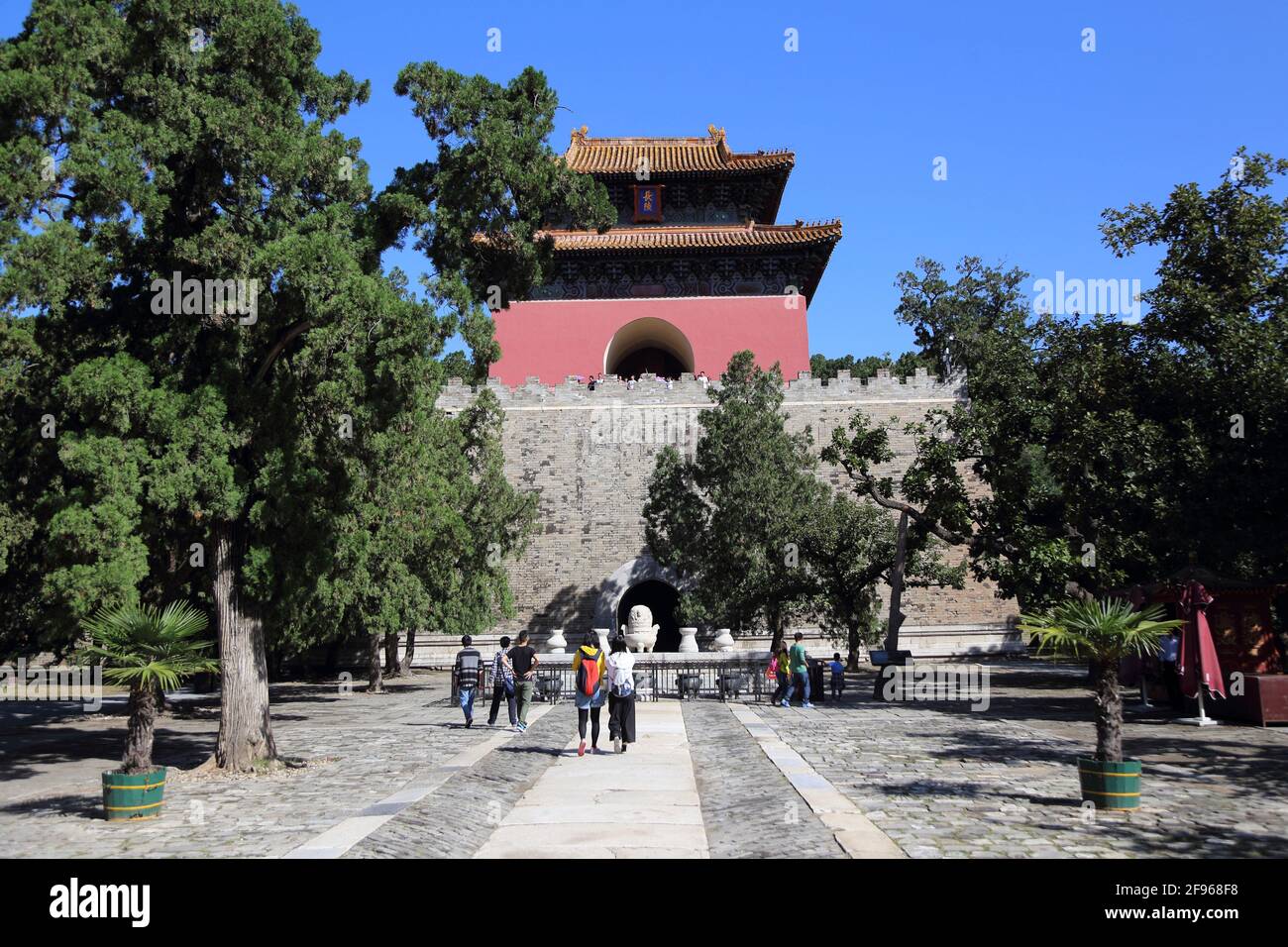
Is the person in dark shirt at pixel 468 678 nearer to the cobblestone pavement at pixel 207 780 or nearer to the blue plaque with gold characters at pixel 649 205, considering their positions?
the cobblestone pavement at pixel 207 780

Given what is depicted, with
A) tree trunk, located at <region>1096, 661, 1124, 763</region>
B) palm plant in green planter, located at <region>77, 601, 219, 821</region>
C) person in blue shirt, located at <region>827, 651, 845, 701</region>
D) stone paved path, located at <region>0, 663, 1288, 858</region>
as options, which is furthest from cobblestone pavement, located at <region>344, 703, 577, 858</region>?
person in blue shirt, located at <region>827, 651, 845, 701</region>

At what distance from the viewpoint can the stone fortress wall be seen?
97.2 feet

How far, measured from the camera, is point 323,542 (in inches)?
402

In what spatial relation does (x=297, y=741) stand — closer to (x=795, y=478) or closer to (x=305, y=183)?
(x=305, y=183)

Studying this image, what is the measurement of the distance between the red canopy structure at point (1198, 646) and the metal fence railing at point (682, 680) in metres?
7.18

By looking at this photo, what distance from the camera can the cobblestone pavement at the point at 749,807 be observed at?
6.26m

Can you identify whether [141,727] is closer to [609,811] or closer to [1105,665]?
[609,811]

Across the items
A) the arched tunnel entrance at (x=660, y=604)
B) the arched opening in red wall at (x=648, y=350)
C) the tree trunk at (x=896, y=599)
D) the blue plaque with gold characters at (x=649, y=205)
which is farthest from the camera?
the blue plaque with gold characters at (x=649, y=205)

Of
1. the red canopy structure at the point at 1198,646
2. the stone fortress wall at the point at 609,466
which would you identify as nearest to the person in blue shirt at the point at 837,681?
the red canopy structure at the point at 1198,646

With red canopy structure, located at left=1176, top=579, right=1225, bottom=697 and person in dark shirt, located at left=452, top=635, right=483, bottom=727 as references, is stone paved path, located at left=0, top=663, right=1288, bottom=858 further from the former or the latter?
red canopy structure, located at left=1176, top=579, right=1225, bottom=697

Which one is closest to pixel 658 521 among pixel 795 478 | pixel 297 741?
pixel 795 478

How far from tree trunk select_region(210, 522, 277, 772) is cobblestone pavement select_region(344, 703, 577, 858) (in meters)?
2.15

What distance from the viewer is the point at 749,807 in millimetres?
7703

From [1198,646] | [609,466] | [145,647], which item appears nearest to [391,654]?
[609,466]
